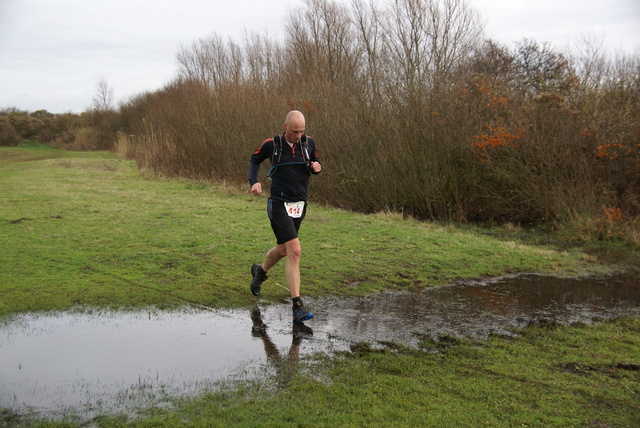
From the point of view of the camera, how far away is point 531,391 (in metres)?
4.52

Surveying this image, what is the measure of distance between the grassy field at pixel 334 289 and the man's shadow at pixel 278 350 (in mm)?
121

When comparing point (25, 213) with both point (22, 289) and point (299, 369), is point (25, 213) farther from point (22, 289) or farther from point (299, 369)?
point (299, 369)

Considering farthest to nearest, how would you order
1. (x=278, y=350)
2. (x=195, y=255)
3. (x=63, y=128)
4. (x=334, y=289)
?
1. (x=63, y=128)
2. (x=195, y=255)
3. (x=334, y=289)
4. (x=278, y=350)

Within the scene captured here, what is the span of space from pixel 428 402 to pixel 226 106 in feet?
70.7

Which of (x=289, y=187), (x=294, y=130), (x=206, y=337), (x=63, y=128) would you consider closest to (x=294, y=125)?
(x=294, y=130)

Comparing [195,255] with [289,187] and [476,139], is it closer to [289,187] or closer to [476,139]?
[289,187]

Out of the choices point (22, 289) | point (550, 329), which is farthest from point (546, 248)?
point (22, 289)

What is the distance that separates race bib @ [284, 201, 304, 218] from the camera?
6.63m

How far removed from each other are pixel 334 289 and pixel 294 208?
1825 mm

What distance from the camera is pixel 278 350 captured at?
555 centimetres

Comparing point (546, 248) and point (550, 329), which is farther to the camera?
point (546, 248)

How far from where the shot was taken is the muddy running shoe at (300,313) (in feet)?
21.1

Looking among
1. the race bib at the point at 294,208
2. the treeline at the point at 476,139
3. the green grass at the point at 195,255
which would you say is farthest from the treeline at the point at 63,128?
the race bib at the point at 294,208

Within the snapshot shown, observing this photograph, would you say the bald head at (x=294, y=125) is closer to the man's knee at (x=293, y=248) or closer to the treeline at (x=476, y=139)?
the man's knee at (x=293, y=248)
